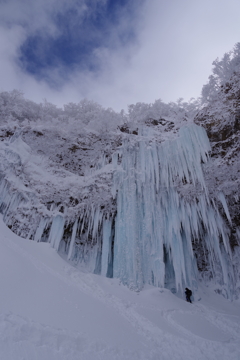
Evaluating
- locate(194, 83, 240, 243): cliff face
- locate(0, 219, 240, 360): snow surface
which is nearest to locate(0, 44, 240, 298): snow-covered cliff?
locate(194, 83, 240, 243): cliff face

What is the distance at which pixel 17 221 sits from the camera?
A: 26.4 ft

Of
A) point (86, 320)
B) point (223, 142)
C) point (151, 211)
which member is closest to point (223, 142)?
point (223, 142)

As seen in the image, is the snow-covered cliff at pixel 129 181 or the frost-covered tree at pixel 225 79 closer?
the frost-covered tree at pixel 225 79

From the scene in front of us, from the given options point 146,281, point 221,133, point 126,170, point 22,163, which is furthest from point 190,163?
point 22,163

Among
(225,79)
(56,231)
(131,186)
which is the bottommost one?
(56,231)

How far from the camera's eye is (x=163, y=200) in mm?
8523

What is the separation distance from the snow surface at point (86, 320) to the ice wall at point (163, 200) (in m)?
1.73

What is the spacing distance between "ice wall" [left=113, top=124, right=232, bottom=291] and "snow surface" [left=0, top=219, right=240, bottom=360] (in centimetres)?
173

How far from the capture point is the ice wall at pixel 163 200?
7727mm

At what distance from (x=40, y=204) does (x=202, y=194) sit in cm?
669

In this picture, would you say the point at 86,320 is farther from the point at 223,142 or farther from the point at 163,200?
the point at 223,142

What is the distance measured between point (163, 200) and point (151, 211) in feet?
2.62

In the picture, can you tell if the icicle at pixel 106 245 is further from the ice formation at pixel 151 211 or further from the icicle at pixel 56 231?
the icicle at pixel 56 231

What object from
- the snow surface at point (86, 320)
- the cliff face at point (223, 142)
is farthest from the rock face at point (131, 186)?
the snow surface at point (86, 320)
